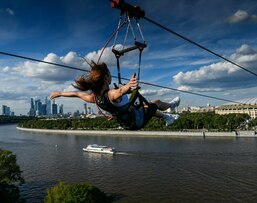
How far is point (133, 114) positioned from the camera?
12.0 ft

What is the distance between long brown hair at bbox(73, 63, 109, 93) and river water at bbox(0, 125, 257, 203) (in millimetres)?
13848

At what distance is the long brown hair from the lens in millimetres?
3348

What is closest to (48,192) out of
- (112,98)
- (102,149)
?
(112,98)

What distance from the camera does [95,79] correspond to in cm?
335

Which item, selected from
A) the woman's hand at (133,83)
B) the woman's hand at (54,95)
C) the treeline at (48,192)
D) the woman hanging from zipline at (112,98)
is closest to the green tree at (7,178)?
the treeline at (48,192)

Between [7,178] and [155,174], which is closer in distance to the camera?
[7,178]

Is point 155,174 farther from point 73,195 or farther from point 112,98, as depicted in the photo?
point 112,98

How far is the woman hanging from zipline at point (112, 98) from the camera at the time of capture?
3344mm

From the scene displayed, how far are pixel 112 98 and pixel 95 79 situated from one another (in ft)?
0.82

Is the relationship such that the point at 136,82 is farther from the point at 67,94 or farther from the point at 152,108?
the point at 67,94

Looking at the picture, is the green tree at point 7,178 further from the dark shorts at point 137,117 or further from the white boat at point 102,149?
the white boat at point 102,149

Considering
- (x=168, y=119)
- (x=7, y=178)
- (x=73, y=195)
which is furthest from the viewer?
(x=7, y=178)

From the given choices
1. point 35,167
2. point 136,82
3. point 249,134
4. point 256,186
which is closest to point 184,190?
point 256,186

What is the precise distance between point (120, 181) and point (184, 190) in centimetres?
399
